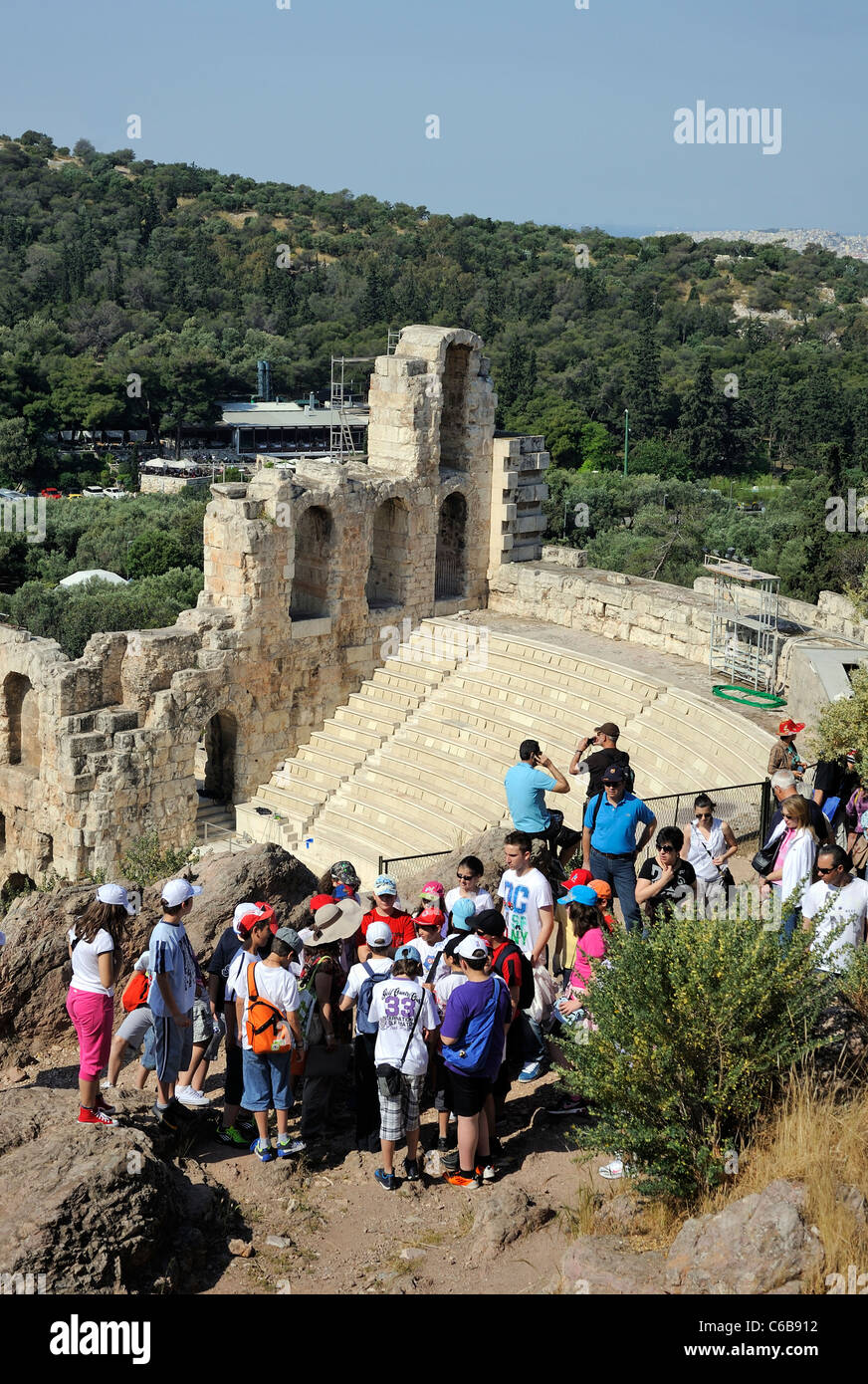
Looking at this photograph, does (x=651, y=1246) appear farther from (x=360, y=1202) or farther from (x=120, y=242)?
(x=120, y=242)

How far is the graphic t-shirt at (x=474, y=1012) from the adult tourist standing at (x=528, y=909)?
1.31 meters

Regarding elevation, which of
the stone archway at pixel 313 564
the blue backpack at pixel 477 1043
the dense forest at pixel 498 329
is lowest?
the blue backpack at pixel 477 1043

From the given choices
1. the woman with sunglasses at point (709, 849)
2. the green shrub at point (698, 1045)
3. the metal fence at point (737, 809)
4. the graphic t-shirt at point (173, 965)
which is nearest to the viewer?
the green shrub at point (698, 1045)

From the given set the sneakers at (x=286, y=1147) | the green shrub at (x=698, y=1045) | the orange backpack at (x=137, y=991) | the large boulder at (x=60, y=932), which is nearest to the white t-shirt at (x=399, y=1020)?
the sneakers at (x=286, y=1147)

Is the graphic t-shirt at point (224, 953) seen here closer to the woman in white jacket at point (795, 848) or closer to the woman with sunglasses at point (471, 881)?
the woman with sunglasses at point (471, 881)

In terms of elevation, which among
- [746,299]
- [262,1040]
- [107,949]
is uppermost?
[746,299]

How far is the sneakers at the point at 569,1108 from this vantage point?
916 centimetres

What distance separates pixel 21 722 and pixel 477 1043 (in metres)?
15.4

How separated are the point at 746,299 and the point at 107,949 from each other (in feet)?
368

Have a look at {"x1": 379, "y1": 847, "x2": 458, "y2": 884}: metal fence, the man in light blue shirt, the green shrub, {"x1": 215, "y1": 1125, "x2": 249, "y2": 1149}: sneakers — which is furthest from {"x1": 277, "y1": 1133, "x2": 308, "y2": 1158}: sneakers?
{"x1": 379, "y1": 847, "x2": 458, "y2": 884}: metal fence

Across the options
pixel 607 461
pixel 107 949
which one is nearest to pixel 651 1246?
pixel 107 949

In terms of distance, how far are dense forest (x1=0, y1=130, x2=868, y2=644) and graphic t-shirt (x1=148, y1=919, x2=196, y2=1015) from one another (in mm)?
31207

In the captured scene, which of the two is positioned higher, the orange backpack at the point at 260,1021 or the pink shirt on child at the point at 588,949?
the pink shirt on child at the point at 588,949

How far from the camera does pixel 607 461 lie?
232 ft
